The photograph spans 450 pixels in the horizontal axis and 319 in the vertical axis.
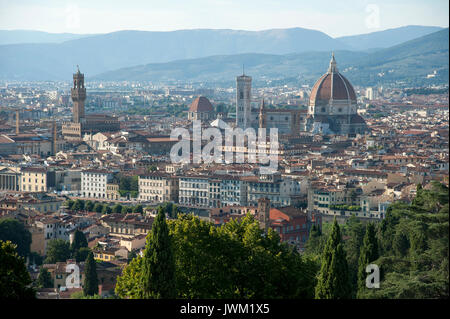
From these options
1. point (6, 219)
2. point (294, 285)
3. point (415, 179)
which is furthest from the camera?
point (415, 179)

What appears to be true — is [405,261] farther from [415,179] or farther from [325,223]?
[415,179]

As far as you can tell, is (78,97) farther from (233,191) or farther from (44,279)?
(44,279)

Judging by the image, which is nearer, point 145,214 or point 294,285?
point 294,285

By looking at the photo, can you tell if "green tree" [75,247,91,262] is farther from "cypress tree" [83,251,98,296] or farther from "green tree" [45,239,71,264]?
"cypress tree" [83,251,98,296]

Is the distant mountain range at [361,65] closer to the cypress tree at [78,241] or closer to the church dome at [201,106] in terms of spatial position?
the church dome at [201,106]

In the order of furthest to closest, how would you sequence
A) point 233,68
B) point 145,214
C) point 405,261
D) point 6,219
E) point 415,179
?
point 233,68 → point 415,179 → point 145,214 → point 6,219 → point 405,261
